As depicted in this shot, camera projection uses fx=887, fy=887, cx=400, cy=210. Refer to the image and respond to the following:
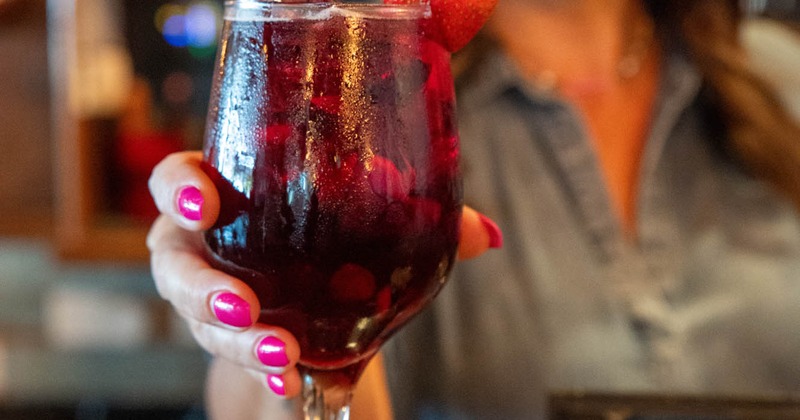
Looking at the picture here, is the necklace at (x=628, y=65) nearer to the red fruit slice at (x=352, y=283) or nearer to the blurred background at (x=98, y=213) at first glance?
the red fruit slice at (x=352, y=283)

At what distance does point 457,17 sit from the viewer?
0.62 meters

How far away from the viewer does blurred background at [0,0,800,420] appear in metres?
2.35

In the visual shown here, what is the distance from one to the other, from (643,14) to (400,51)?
1.22 m

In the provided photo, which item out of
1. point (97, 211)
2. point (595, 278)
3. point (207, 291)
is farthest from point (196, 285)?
point (97, 211)

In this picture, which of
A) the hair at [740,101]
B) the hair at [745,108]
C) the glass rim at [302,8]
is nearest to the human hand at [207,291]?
the glass rim at [302,8]

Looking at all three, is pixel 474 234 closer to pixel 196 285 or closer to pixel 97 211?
pixel 196 285

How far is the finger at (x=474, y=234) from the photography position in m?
0.75

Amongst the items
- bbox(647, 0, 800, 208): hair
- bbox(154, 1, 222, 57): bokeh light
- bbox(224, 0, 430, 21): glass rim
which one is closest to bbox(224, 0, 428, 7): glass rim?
bbox(224, 0, 430, 21): glass rim

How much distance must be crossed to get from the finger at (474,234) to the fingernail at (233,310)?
0.73 feet

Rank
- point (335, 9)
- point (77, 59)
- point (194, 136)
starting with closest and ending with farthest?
1. point (335, 9)
2. point (77, 59)
3. point (194, 136)

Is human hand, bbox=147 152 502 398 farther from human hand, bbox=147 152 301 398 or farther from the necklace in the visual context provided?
the necklace

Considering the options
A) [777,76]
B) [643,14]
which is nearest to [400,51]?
[643,14]

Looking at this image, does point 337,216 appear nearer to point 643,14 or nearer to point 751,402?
point 751,402

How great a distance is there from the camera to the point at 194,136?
2.48m
